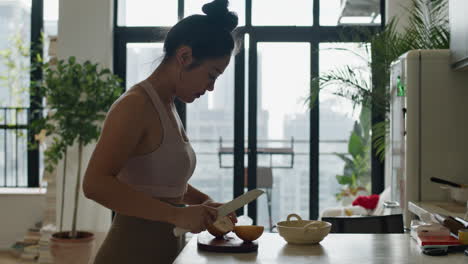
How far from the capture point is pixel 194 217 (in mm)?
1547

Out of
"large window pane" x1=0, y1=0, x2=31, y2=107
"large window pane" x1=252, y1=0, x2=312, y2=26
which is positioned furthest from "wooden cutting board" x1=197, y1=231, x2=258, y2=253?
"large window pane" x1=0, y1=0, x2=31, y2=107

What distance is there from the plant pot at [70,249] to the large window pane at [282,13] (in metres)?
2.64

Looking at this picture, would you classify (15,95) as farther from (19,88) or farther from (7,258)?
(7,258)

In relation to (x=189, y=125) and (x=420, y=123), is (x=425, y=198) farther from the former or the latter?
(x=189, y=125)

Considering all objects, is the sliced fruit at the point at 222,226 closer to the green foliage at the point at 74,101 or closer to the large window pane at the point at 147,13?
the green foliage at the point at 74,101

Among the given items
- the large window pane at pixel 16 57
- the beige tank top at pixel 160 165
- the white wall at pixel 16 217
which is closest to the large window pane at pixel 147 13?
the large window pane at pixel 16 57

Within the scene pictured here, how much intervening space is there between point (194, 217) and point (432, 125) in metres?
2.06

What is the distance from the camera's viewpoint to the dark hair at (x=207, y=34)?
1714 mm

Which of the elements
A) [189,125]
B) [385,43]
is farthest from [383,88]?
[189,125]

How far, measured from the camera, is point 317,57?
577cm

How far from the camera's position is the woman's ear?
1.71m

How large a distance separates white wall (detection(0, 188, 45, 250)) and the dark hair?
4.89m

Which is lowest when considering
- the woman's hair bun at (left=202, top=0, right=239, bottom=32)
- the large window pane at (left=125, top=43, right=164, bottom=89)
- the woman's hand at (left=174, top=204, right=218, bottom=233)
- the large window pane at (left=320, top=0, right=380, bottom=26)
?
the woman's hand at (left=174, top=204, right=218, bottom=233)

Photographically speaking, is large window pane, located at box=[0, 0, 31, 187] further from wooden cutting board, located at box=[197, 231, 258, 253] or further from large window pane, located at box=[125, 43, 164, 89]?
wooden cutting board, located at box=[197, 231, 258, 253]
